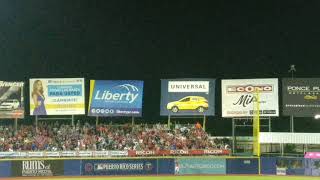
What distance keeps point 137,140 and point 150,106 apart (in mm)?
22739

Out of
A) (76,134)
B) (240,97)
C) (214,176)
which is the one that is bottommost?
(214,176)

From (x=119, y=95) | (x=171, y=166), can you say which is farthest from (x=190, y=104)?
(x=171, y=166)

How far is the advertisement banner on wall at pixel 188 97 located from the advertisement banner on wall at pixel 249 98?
55.6 inches

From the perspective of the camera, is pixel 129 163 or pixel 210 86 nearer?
pixel 129 163

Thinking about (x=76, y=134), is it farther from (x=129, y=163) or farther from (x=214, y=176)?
(x=214, y=176)

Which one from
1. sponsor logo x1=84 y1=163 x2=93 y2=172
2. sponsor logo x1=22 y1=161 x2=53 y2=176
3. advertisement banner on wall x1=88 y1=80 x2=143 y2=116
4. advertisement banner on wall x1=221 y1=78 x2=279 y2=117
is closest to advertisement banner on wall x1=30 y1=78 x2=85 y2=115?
advertisement banner on wall x1=88 y1=80 x2=143 y2=116

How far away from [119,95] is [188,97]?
5.31 m

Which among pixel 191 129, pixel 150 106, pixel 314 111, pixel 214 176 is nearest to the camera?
pixel 214 176

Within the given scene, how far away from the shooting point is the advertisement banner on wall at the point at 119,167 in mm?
35969

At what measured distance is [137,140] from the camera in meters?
40.5

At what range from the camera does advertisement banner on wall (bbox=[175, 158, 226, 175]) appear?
36.7 metres

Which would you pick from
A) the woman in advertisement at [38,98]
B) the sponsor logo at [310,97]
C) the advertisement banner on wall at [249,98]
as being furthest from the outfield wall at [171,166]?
the woman in advertisement at [38,98]

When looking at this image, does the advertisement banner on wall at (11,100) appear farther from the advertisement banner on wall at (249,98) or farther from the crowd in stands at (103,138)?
the advertisement banner on wall at (249,98)

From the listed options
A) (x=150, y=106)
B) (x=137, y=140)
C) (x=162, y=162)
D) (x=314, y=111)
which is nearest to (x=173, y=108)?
(x=137, y=140)
